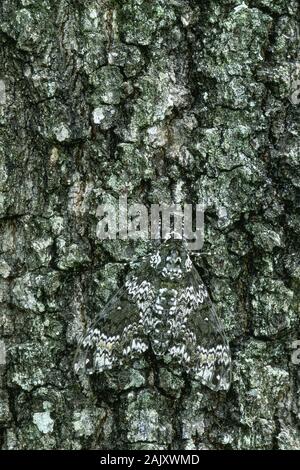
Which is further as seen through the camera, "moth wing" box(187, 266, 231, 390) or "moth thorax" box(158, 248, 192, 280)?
"moth thorax" box(158, 248, 192, 280)

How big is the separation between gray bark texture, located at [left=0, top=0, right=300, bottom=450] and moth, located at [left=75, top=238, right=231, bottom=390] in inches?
1.7

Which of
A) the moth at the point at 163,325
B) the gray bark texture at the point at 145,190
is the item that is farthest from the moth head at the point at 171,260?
the gray bark texture at the point at 145,190

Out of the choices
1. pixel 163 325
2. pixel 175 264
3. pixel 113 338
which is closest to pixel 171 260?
pixel 175 264

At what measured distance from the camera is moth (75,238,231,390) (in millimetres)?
2090

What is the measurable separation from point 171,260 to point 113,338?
15.2 inches

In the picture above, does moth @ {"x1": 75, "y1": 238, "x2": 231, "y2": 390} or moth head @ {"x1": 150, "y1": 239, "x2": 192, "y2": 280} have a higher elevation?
→ moth head @ {"x1": 150, "y1": 239, "x2": 192, "y2": 280}

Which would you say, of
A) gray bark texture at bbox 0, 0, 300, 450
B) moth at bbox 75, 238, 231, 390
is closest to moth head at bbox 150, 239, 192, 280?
moth at bbox 75, 238, 231, 390

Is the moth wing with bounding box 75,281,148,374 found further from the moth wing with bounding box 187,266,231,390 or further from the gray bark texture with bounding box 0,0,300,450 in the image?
the moth wing with bounding box 187,266,231,390

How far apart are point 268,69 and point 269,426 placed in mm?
1244

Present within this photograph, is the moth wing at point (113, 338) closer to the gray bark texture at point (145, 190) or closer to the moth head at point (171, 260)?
the gray bark texture at point (145, 190)

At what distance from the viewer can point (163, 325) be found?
221 cm

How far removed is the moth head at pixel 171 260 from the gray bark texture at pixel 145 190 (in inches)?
5.1
